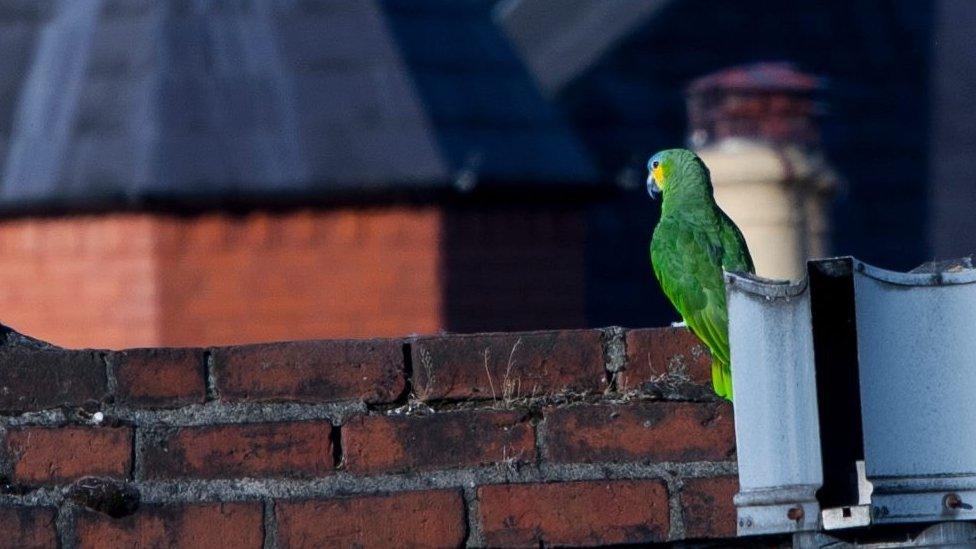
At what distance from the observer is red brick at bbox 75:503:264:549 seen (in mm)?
2350

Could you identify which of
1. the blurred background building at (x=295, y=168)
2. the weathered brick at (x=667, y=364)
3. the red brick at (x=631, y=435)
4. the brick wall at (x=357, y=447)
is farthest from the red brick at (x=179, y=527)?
the blurred background building at (x=295, y=168)

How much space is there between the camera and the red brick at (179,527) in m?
2.35

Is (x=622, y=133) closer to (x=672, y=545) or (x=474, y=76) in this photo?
(x=474, y=76)

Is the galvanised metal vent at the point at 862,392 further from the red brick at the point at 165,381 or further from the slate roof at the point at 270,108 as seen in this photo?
the slate roof at the point at 270,108

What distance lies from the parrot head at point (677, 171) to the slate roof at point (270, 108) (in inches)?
108

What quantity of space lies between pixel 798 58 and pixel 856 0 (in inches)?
19.3

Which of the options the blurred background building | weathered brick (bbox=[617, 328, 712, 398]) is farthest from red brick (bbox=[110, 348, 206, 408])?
the blurred background building

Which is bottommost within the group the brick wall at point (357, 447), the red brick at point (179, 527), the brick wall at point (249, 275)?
the red brick at point (179, 527)

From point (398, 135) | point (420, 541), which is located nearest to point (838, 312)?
point (420, 541)

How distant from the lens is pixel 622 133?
27.4 feet

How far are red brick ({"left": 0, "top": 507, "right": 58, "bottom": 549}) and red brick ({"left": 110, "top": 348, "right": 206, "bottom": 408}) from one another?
0.64ft

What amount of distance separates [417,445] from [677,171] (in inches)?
59.1

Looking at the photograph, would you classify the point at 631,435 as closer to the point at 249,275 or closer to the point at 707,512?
the point at 707,512

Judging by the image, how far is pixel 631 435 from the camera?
2.39 m
